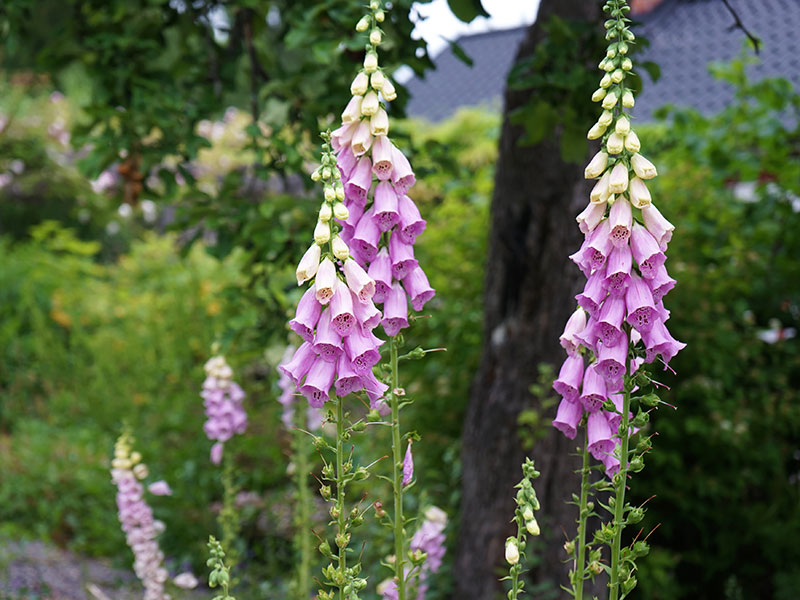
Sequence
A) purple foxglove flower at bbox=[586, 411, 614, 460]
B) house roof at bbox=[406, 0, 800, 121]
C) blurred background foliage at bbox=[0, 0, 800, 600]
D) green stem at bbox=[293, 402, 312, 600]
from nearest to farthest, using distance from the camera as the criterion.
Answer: purple foxglove flower at bbox=[586, 411, 614, 460]
green stem at bbox=[293, 402, 312, 600]
blurred background foliage at bbox=[0, 0, 800, 600]
house roof at bbox=[406, 0, 800, 121]

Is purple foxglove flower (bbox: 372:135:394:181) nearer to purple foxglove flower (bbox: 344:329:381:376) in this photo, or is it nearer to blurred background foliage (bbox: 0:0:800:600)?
purple foxglove flower (bbox: 344:329:381:376)

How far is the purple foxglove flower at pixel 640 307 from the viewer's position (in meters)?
1.36

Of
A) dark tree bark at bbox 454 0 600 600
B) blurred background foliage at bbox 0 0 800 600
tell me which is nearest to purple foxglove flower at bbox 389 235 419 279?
blurred background foliage at bbox 0 0 800 600

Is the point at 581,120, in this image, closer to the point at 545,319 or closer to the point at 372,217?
the point at 545,319

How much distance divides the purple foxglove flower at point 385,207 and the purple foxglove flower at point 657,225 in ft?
1.57

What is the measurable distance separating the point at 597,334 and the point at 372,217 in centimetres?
49

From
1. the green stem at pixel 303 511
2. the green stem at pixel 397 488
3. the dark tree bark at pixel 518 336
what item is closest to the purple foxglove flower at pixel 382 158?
the green stem at pixel 397 488

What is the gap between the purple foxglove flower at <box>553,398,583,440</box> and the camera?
159cm

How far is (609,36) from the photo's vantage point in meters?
1.36

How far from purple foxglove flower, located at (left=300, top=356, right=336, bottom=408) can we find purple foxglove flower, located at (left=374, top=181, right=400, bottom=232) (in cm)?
30

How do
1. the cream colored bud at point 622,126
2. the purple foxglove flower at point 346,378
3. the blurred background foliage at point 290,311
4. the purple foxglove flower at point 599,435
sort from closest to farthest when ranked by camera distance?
1. the cream colored bud at point 622,126
2. the purple foxglove flower at point 346,378
3. the purple foxglove flower at point 599,435
4. the blurred background foliage at point 290,311

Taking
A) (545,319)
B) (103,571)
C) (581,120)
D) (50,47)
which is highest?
(50,47)

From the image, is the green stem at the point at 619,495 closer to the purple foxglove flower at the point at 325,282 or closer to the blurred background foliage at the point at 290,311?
the purple foxglove flower at the point at 325,282

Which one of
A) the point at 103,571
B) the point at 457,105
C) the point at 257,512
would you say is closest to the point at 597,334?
the point at 257,512
